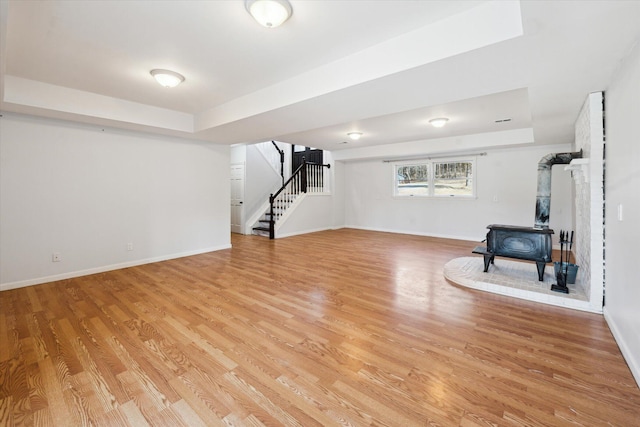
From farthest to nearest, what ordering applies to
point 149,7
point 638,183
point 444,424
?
point 149,7 → point 638,183 → point 444,424

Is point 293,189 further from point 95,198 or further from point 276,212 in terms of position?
point 95,198

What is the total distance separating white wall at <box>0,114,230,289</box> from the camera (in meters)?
3.66

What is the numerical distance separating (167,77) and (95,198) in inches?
99.9

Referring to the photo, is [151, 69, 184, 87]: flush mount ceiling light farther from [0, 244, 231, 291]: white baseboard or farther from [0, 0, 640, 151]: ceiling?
[0, 244, 231, 291]: white baseboard

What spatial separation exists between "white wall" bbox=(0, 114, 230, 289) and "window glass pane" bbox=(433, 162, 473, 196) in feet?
18.2

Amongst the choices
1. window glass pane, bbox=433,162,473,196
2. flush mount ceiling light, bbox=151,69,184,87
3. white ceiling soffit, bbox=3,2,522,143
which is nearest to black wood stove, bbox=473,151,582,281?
white ceiling soffit, bbox=3,2,522,143

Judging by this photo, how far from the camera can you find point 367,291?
11.3 ft

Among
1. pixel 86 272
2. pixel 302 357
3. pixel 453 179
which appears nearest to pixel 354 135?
pixel 453 179

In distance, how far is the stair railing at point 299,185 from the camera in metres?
8.06

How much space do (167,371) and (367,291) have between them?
7.33 feet

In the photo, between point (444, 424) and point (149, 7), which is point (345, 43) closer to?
point (149, 7)

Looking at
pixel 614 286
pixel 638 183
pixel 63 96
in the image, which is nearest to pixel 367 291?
pixel 614 286

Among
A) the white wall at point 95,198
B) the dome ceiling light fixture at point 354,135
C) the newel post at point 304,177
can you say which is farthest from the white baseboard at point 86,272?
the dome ceiling light fixture at point 354,135

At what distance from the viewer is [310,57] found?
2.70 m
